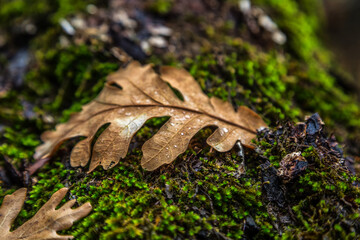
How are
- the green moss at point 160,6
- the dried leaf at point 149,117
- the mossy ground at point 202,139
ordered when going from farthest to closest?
the green moss at point 160,6, the dried leaf at point 149,117, the mossy ground at point 202,139

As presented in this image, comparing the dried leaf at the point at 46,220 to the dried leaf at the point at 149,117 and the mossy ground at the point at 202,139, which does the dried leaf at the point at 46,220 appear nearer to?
the mossy ground at the point at 202,139

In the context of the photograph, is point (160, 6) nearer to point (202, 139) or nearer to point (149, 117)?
point (149, 117)

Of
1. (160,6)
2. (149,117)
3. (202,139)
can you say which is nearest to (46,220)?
(149,117)

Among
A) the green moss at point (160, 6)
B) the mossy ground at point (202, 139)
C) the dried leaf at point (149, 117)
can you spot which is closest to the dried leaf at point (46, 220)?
the mossy ground at point (202, 139)

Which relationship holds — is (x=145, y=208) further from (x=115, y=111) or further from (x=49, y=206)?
(x=115, y=111)

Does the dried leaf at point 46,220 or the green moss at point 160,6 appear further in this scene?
the green moss at point 160,6

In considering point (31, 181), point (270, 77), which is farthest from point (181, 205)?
point (270, 77)
